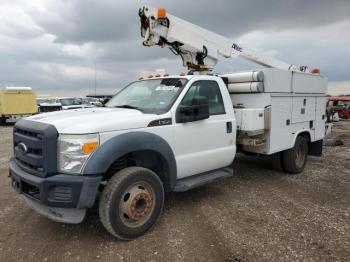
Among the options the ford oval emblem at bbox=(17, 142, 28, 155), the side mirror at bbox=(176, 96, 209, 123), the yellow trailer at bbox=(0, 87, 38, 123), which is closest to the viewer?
the ford oval emblem at bbox=(17, 142, 28, 155)

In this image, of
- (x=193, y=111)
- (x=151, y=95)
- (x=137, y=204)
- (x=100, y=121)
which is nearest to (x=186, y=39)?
(x=151, y=95)

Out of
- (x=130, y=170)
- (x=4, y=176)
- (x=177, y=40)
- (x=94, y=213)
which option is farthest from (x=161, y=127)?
Answer: (x=4, y=176)

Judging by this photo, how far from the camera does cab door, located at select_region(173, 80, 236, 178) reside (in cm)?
428

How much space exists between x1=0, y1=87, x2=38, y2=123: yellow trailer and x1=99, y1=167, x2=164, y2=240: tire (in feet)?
66.7

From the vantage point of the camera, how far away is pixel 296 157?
6605 mm

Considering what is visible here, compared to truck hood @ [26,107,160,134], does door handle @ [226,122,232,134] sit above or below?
below

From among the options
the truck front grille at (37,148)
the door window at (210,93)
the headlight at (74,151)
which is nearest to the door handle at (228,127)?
the door window at (210,93)

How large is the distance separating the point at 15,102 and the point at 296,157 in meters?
20.0

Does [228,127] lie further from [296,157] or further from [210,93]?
[296,157]

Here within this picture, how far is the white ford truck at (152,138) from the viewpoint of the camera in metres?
3.30

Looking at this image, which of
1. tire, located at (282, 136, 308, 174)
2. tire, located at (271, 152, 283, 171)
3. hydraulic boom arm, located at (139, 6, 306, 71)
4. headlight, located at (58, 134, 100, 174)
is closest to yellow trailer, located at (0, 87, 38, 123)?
hydraulic boom arm, located at (139, 6, 306, 71)

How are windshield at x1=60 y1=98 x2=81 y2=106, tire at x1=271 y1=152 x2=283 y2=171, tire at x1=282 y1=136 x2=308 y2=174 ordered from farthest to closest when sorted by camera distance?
1. windshield at x1=60 y1=98 x2=81 y2=106
2. tire at x1=271 y1=152 x2=283 y2=171
3. tire at x1=282 y1=136 x2=308 y2=174

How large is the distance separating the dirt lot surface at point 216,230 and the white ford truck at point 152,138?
14.9 inches

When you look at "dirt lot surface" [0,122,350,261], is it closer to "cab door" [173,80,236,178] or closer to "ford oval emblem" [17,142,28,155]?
"cab door" [173,80,236,178]
